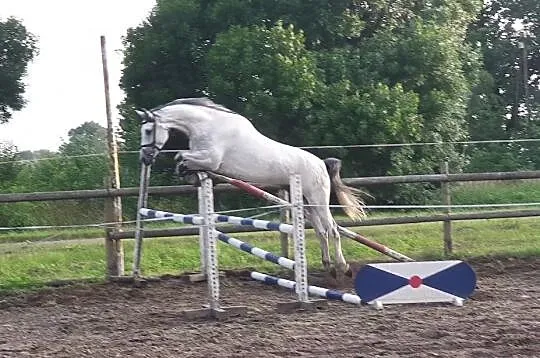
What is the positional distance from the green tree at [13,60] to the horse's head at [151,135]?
13840 mm

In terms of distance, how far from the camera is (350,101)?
16609 millimetres

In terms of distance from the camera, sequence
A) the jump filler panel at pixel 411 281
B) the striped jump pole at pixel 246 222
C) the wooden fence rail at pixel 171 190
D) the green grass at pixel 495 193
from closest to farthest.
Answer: the jump filler panel at pixel 411 281 → the striped jump pole at pixel 246 222 → the wooden fence rail at pixel 171 190 → the green grass at pixel 495 193

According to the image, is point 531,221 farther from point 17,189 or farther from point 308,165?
point 17,189

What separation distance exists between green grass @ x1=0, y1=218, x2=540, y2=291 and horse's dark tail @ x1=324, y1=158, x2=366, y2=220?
2.62 feet

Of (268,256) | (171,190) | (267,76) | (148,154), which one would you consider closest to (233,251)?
(171,190)

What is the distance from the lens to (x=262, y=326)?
216 inches

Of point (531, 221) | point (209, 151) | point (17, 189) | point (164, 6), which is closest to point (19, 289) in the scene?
point (209, 151)

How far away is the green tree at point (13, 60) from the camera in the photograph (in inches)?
794

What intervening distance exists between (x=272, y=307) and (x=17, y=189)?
34.4 feet

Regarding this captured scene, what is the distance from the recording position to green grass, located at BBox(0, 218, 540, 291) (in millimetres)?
8969

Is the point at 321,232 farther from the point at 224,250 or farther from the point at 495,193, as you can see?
the point at 495,193

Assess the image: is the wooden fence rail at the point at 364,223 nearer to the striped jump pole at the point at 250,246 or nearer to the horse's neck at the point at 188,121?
the horse's neck at the point at 188,121

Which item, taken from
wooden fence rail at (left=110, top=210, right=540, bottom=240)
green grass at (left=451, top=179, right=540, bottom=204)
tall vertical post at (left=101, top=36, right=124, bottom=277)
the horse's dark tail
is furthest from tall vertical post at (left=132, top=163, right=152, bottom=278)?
green grass at (left=451, top=179, right=540, bottom=204)

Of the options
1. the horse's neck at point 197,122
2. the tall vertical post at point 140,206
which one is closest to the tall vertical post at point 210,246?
the horse's neck at point 197,122
